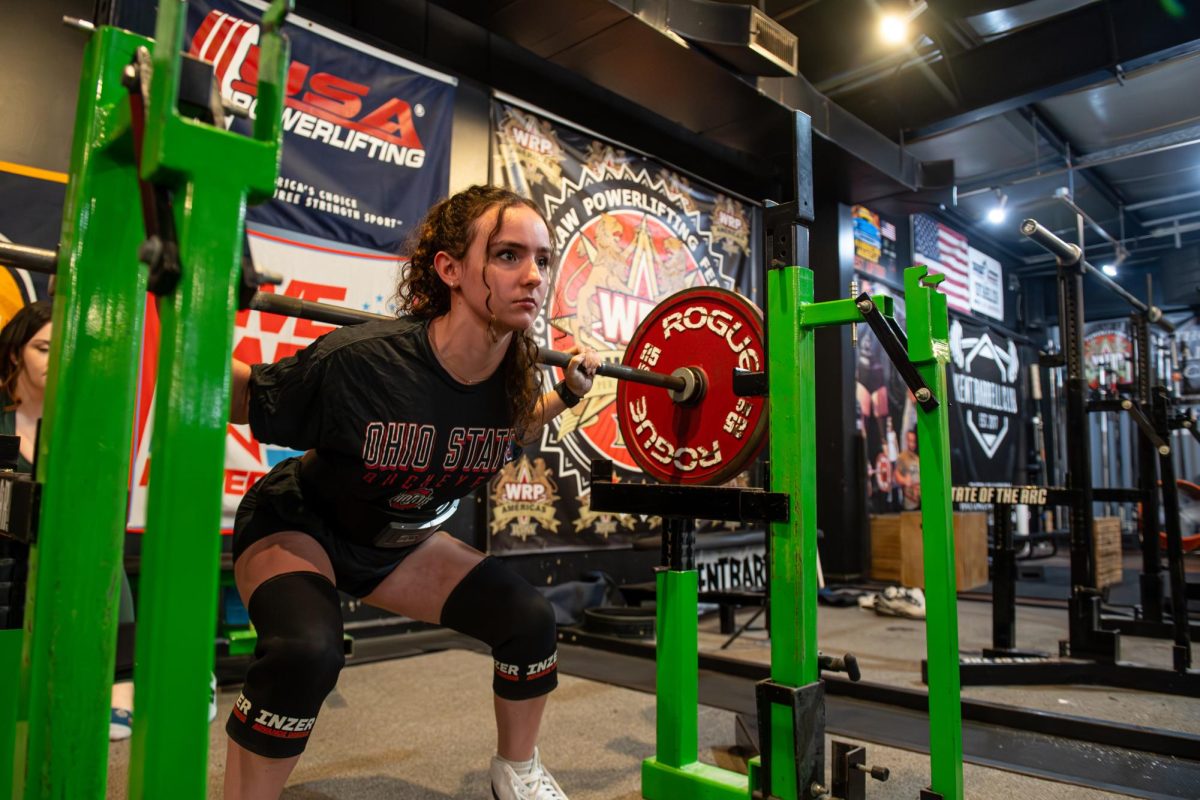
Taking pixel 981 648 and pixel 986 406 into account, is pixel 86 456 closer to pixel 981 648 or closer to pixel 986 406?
pixel 981 648

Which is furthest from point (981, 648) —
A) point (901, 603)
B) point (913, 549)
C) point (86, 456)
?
point (86, 456)

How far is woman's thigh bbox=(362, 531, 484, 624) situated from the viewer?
67.1 inches

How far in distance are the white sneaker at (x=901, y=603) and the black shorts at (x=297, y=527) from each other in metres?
3.85

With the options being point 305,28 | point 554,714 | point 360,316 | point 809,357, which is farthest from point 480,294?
point 305,28

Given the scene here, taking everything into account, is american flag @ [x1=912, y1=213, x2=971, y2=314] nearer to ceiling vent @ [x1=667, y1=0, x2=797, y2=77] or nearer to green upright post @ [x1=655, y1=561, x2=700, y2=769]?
ceiling vent @ [x1=667, y1=0, x2=797, y2=77]

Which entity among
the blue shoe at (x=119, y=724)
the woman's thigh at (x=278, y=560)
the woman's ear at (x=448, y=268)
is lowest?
the blue shoe at (x=119, y=724)

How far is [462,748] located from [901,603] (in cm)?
330

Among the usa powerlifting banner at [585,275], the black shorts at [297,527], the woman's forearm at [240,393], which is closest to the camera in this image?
the woman's forearm at [240,393]

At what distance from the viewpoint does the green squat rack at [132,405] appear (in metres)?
0.74

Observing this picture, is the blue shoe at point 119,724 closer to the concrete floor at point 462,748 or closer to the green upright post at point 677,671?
the concrete floor at point 462,748

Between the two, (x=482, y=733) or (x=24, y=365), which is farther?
(x=482, y=733)

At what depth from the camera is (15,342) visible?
2.15 m

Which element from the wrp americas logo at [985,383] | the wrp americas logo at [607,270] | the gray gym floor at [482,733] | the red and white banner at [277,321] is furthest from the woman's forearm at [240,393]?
the wrp americas logo at [985,383]

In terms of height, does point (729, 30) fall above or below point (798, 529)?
above
